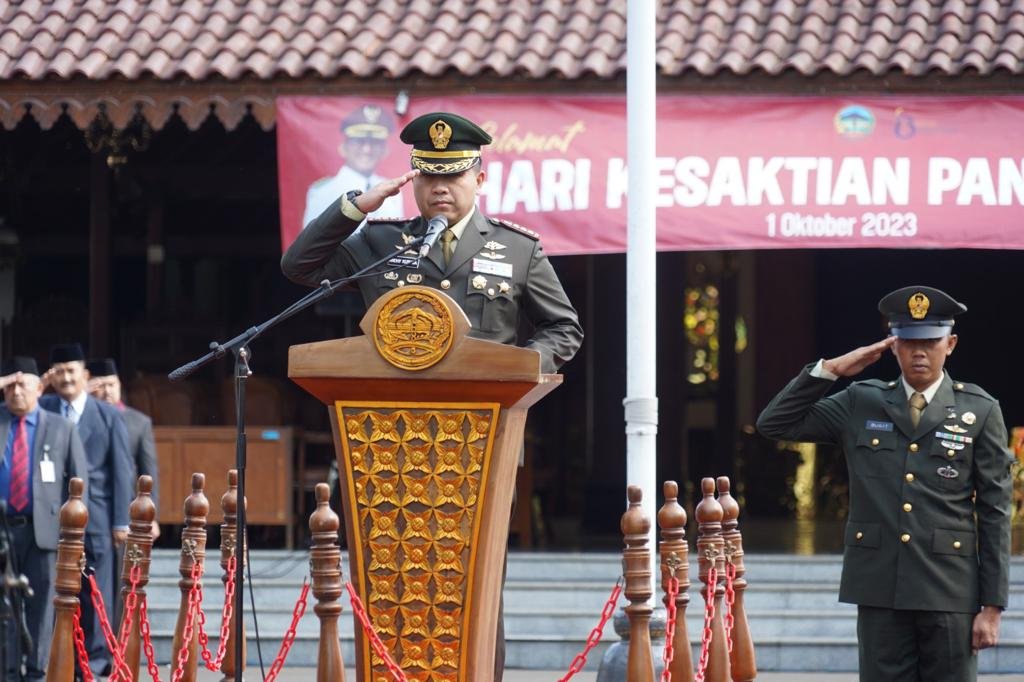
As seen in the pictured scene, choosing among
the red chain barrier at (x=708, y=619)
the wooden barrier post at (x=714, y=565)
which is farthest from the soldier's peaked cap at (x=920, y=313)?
the red chain barrier at (x=708, y=619)

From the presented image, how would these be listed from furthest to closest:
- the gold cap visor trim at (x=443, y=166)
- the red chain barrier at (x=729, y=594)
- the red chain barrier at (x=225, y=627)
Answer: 1. the red chain barrier at (x=729, y=594)
2. the red chain barrier at (x=225, y=627)
3. the gold cap visor trim at (x=443, y=166)

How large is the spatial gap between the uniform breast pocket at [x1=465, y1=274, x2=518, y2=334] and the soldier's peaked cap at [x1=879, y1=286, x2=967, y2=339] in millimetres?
1387

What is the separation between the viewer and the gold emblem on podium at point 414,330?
5.39m

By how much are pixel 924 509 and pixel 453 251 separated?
6.12ft

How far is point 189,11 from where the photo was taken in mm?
12336

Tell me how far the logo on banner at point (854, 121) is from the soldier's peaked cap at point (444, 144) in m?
6.13

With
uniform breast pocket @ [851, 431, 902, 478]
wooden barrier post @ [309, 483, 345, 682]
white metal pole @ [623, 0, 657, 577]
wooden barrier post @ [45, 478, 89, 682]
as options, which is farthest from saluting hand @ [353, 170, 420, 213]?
white metal pole @ [623, 0, 657, 577]

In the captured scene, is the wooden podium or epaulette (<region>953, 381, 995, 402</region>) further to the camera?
epaulette (<region>953, 381, 995, 402</region>)

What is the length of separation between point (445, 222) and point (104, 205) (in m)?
9.23

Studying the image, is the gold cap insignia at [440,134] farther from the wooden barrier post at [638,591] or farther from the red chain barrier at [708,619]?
the red chain barrier at [708,619]

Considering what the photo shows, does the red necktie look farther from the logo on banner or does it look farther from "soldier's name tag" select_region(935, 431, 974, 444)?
the logo on banner

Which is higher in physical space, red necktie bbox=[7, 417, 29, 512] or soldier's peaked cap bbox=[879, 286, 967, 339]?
soldier's peaked cap bbox=[879, 286, 967, 339]

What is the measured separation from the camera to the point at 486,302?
593 cm

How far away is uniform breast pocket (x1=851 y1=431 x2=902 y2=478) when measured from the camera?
6.51m
